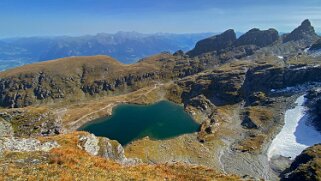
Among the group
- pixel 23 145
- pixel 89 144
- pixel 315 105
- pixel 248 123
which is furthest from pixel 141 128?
pixel 23 145

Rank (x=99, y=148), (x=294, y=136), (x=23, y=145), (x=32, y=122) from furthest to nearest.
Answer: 1. (x=294, y=136)
2. (x=32, y=122)
3. (x=99, y=148)
4. (x=23, y=145)

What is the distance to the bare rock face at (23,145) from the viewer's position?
126ft

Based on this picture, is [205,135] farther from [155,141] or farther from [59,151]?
[59,151]

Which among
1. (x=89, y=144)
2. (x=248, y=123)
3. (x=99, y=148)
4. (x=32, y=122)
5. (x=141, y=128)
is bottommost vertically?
(x=141, y=128)

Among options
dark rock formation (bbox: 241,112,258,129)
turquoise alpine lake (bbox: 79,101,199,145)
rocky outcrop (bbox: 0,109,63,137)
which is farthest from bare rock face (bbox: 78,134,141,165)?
dark rock formation (bbox: 241,112,258,129)

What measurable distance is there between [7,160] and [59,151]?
17.9 feet

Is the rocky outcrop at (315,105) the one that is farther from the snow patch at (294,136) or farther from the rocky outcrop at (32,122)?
the rocky outcrop at (32,122)

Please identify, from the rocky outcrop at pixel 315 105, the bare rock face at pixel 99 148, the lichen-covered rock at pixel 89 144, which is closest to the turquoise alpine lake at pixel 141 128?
the rocky outcrop at pixel 315 105

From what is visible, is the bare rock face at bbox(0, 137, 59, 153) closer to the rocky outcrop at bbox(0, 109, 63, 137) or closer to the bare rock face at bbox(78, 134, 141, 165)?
the bare rock face at bbox(78, 134, 141, 165)

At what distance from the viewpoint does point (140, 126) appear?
18425 centimetres

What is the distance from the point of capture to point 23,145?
133 feet

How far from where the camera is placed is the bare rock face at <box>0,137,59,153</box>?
3847cm

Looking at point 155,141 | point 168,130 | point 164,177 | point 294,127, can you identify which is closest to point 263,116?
point 294,127

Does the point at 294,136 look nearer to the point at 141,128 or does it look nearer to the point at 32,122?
the point at 141,128
